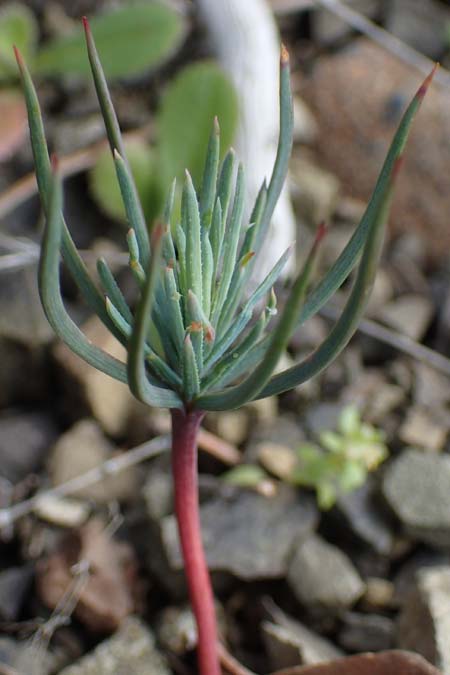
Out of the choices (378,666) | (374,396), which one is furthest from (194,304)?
(374,396)

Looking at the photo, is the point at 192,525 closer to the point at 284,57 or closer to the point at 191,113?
the point at 284,57

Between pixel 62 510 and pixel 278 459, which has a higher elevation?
pixel 278 459

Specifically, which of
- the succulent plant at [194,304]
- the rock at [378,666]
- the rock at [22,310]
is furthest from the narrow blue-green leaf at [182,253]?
the rock at [22,310]

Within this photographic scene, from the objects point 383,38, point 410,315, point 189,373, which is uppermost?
point 189,373

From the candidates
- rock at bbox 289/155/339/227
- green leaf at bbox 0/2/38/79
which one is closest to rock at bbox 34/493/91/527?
rock at bbox 289/155/339/227

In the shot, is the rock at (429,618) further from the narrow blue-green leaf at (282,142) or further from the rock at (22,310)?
the rock at (22,310)

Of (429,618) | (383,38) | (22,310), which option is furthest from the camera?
(383,38)

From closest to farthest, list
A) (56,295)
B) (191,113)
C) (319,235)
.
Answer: (319,235) → (56,295) → (191,113)
